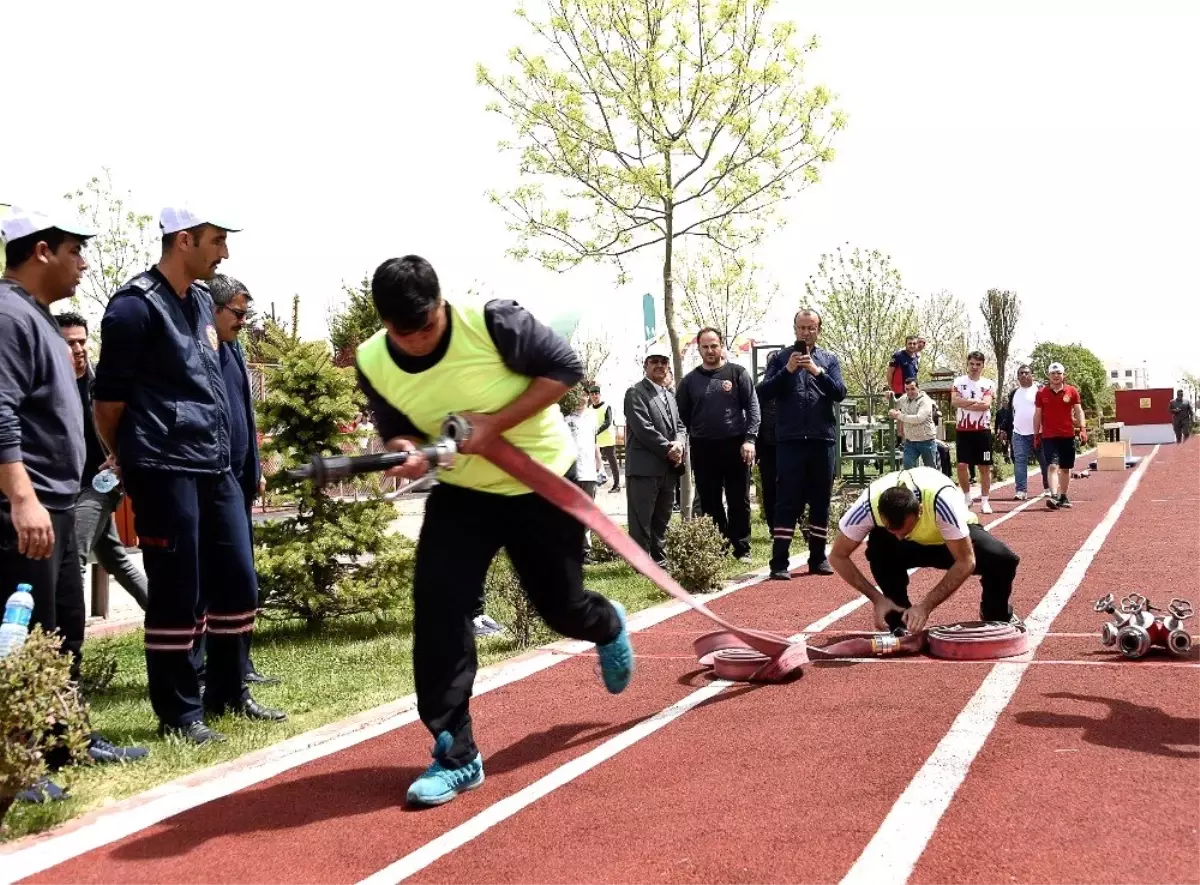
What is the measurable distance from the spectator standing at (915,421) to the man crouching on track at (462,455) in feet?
37.3

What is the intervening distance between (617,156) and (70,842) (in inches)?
571

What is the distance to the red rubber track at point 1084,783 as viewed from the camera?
3.47m

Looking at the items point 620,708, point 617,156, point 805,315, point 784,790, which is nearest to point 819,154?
point 617,156

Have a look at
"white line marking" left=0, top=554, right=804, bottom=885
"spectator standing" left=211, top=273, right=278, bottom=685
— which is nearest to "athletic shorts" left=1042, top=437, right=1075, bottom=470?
"white line marking" left=0, top=554, right=804, bottom=885

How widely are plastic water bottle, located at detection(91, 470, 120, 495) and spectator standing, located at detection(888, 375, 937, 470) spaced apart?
1085 centimetres

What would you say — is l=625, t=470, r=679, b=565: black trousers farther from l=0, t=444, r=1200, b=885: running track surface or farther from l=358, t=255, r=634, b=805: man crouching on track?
l=358, t=255, r=634, b=805: man crouching on track

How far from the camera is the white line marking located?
406 cm

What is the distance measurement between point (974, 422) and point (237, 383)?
12.3m

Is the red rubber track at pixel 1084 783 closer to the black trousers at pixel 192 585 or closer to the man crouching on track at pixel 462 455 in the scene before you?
the man crouching on track at pixel 462 455

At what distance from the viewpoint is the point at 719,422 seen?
37.1 feet

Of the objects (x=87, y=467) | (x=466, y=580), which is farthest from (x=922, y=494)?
(x=87, y=467)

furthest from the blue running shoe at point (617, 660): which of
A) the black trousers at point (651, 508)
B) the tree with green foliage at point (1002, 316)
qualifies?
the tree with green foliage at point (1002, 316)

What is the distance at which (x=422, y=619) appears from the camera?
458 cm

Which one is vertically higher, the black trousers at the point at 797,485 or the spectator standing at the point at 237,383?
the spectator standing at the point at 237,383
